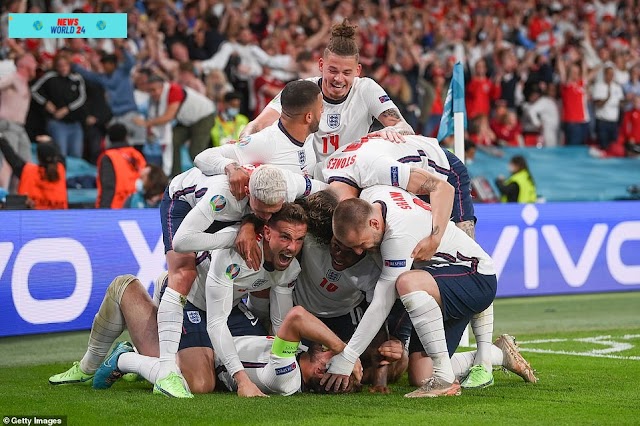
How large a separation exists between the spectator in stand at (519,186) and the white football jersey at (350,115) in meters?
7.88

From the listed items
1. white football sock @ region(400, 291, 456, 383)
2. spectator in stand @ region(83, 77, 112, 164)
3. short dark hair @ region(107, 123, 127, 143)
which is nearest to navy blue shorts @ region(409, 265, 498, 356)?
white football sock @ region(400, 291, 456, 383)

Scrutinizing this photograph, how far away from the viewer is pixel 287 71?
1727 cm

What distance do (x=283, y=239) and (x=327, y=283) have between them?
74cm

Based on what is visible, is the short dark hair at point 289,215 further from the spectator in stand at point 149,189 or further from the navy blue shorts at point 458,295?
the spectator in stand at point 149,189

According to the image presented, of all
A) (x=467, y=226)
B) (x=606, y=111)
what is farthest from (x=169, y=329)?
(x=606, y=111)

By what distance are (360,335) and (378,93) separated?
2.69m

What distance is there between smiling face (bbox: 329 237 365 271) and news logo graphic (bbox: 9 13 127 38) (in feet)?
12.7

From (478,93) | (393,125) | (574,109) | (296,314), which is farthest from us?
(574,109)

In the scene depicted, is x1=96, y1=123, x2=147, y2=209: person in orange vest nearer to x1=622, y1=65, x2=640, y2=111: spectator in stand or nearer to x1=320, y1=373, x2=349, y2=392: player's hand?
x1=320, y1=373, x2=349, y2=392: player's hand

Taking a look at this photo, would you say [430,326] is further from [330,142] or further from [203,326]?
[330,142]

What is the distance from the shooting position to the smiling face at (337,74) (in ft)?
27.2

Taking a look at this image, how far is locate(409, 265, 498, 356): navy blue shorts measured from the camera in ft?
23.5

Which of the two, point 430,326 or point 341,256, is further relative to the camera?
point 341,256

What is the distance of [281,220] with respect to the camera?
6.83 metres
